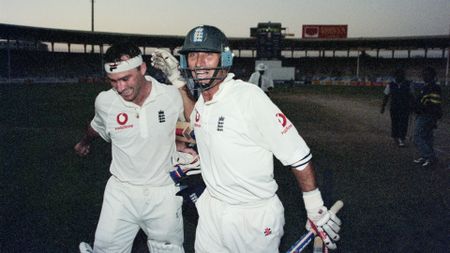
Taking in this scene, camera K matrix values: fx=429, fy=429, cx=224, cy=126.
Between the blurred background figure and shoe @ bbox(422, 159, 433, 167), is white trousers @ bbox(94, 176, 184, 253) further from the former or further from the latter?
the blurred background figure

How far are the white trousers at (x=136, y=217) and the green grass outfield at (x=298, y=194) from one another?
21 centimetres

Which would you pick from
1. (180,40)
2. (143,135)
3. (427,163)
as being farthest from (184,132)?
(180,40)

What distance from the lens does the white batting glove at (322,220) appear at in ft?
9.66

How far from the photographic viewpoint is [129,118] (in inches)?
157

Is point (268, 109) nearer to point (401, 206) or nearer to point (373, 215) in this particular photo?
point (373, 215)

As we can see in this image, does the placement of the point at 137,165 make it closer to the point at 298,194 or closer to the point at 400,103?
the point at 298,194

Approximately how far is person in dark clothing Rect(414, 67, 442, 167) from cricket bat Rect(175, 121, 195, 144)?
7.40 metres

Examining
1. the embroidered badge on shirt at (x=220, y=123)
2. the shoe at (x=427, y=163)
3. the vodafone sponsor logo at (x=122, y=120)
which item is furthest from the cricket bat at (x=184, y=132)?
the shoe at (x=427, y=163)

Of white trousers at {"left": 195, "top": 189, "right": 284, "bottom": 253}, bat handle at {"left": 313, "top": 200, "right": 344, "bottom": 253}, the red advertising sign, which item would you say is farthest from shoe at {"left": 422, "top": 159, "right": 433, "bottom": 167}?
the red advertising sign

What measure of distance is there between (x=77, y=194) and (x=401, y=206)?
5.24m

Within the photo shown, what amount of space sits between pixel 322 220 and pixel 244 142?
2.48 ft

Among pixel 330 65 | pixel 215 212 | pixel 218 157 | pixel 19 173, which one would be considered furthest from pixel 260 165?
pixel 330 65

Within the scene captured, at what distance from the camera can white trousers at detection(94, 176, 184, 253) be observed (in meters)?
3.83

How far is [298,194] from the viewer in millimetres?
7312
